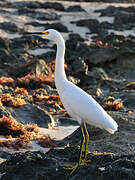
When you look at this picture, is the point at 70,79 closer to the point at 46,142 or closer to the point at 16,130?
the point at 16,130

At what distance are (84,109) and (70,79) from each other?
44.1ft

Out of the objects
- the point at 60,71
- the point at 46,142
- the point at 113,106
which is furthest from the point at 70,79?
the point at 60,71

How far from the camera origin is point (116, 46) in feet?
86.4

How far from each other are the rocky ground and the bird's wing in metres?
0.60

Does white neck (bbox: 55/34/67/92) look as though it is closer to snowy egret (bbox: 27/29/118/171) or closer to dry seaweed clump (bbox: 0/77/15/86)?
snowy egret (bbox: 27/29/118/171)

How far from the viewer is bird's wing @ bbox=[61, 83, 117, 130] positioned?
609 cm

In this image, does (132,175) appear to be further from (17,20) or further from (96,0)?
(96,0)

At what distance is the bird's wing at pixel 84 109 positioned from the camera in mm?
6094

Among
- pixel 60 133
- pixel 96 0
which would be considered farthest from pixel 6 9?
pixel 60 133

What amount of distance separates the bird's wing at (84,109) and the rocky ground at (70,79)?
1.98 ft

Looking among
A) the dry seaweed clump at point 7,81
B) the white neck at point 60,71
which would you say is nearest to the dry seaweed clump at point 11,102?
the white neck at point 60,71

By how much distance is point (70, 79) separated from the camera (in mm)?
19609

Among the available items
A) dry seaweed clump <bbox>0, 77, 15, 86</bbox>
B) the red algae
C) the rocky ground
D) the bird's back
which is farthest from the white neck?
dry seaweed clump <bbox>0, 77, 15, 86</bbox>

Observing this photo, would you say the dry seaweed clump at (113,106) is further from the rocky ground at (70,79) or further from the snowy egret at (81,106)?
the snowy egret at (81,106)
